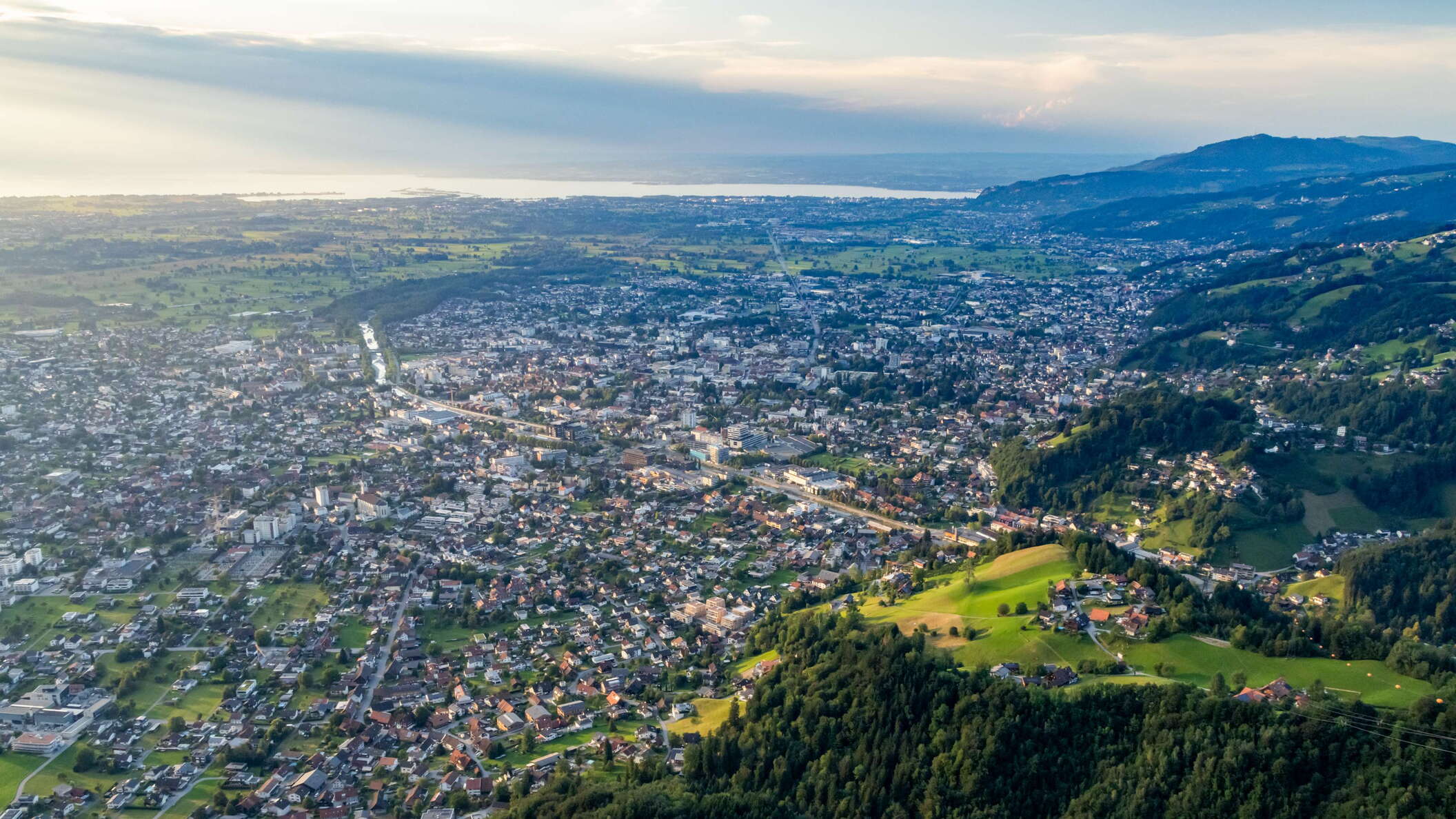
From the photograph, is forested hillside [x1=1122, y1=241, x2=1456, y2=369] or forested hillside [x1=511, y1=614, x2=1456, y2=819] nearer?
forested hillside [x1=511, y1=614, x2=1456, y2=819]

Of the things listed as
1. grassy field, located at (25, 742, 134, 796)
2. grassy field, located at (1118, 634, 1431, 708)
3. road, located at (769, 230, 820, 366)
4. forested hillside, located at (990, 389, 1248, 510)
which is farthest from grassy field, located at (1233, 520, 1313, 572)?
grassy field, located at (25, 742, 134, 796)

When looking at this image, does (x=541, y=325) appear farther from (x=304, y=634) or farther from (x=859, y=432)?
(x=304, y=634)

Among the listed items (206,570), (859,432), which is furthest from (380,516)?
(859,432)

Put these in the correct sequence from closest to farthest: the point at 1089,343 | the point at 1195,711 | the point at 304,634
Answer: the point at 1195,711 < the point at 304,634 < the point at 1089,343

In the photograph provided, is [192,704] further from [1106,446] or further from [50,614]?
[1106,446]

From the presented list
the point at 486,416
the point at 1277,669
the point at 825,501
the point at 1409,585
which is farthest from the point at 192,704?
the point at 1409,585

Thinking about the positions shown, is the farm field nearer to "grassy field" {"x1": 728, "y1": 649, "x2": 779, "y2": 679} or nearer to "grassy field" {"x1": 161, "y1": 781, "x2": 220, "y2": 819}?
"grassy field" {"x1": 728, "y1": 649, "x2": 779, "y2": 679}
